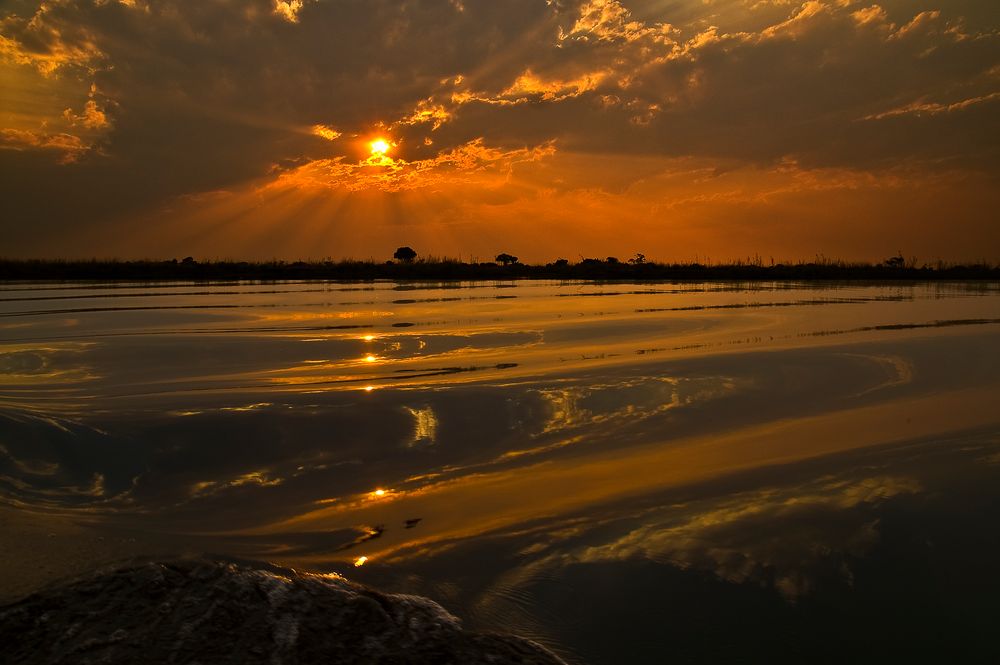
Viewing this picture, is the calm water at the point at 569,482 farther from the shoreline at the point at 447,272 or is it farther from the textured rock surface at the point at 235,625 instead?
the shoreline at the point at 447,272

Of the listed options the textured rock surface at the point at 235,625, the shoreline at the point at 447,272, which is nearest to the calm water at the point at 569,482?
the textured rock surface at the point at 235,625

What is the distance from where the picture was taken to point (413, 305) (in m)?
20.2

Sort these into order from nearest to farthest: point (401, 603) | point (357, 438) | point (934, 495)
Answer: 1. point (401, 603)
2. point (934, 495)
3. point (357, 438)

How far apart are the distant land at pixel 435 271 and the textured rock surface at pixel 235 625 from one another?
1602 inches

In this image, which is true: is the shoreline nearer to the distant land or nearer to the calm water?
the distant land

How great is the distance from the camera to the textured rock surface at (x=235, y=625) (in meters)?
2.93

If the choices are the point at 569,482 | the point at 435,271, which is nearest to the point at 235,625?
the point at 569,482

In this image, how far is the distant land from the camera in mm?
44094

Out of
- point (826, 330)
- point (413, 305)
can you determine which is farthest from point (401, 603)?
point (413, 305)

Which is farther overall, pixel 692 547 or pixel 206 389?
pixel 206 389

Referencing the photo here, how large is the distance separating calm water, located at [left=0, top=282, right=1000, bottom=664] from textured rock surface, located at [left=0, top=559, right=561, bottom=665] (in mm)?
217

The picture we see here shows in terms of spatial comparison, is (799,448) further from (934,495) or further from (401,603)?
(401,603)

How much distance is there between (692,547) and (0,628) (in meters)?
3.22

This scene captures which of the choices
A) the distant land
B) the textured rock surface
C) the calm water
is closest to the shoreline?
the distant land
